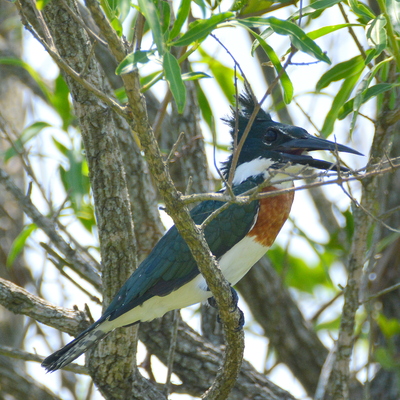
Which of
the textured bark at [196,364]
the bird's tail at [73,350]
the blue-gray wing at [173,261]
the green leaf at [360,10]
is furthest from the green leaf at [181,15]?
the textured bark at [196,364]

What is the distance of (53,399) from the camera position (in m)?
5.28

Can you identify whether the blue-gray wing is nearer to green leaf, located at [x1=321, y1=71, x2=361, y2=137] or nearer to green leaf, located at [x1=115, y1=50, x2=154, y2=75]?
green leaf, located at [x1=321, y1=71, x2=361, y2=137]

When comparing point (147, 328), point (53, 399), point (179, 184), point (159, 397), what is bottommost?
point (159, 397)

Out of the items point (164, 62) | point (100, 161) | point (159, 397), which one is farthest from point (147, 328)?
point (164, 62)

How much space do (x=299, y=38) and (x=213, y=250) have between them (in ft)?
5.84

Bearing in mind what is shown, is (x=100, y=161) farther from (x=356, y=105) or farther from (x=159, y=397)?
(x=159, y=397)

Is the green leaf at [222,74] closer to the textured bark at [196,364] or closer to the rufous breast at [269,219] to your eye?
the rufous breast at [269,219]

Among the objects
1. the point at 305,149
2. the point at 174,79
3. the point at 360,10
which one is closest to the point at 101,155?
the point at 174,79

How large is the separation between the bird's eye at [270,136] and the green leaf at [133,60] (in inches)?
90.6

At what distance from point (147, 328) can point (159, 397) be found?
2.80 feet

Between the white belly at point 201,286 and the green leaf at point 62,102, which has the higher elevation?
the green leaf at point 62,102

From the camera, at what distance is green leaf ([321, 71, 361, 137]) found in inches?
168

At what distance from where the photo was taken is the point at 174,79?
243 cm

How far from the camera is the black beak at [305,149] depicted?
4.08 meters
